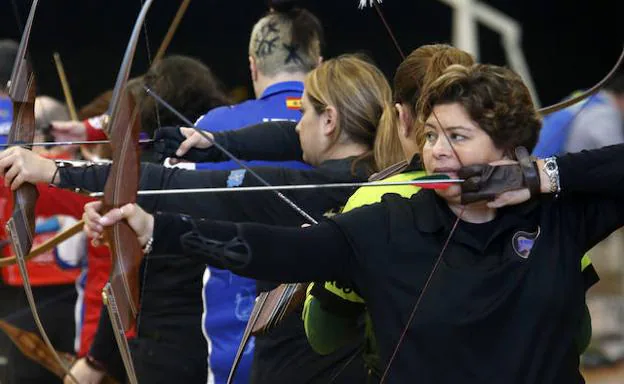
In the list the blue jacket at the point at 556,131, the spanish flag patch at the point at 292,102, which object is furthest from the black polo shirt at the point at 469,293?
the blue jacket at the point at 556,131

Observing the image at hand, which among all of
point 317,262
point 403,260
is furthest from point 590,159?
point 317,262

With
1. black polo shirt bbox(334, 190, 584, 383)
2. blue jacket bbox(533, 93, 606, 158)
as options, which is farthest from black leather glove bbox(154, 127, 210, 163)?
blue jacket bbox(533, 93, 606, 158)

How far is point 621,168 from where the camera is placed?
1.93 m

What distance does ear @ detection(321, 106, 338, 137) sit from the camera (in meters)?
2.56

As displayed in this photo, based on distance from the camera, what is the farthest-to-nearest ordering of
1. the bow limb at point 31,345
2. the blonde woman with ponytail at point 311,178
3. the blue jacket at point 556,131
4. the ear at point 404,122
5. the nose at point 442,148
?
the blue jacket at point 556,131
the bow limb at point 31,345
the blonde woman with ponytail at point 311,178
the ear at point 404,122
the nose at point 442,148

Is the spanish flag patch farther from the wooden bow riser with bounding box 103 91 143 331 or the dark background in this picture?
the wooden bow riser with bounding box 103 91 143 331

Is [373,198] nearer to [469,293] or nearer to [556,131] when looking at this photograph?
[469,293]

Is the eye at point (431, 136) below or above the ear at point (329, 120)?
above

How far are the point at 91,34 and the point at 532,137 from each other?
3.16 m

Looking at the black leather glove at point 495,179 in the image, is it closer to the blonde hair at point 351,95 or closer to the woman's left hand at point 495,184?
the woman's left hand at point 495,184

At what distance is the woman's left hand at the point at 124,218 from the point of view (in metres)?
1.66

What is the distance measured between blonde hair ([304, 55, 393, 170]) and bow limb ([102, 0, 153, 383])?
693 millimetres

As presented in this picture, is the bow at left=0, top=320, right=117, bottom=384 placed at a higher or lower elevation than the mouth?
lower

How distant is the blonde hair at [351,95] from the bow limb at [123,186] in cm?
69
